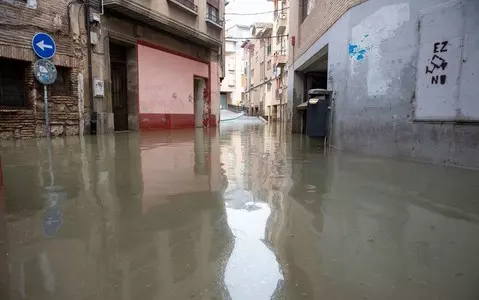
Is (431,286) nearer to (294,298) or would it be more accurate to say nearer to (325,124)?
(294,298)

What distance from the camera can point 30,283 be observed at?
1.68 meters

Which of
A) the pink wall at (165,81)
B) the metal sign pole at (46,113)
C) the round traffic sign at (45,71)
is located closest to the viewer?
the round traffic sign at (45,71)

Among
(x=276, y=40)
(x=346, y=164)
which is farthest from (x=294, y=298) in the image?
(x=276, y=40)

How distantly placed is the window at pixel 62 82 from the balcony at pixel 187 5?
5110 mm

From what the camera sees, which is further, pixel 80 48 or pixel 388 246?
pixel 80 48

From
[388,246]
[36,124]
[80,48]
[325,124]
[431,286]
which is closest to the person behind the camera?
[431,286]

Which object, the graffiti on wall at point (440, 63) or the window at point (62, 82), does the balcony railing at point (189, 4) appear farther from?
the graffiti on wall at point (440, 63)

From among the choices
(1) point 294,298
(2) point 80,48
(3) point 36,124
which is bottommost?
(1) point 294,298

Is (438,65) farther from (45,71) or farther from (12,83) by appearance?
(12,83)

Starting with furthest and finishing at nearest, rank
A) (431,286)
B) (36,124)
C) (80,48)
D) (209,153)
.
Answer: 1. (80,48)
2. (36,124)
3. (209,153)
4. (431,286)

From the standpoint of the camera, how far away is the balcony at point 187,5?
13.2m

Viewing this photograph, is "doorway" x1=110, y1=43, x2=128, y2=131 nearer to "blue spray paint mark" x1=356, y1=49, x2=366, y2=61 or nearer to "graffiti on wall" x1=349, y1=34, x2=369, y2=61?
"graffiti on wall" x1=349, y1=34, x2=369, y2=61

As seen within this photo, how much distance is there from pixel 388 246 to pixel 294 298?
912 mm

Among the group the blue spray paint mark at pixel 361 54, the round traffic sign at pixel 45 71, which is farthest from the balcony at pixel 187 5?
the blue spray paint mark at pixel 361 54
